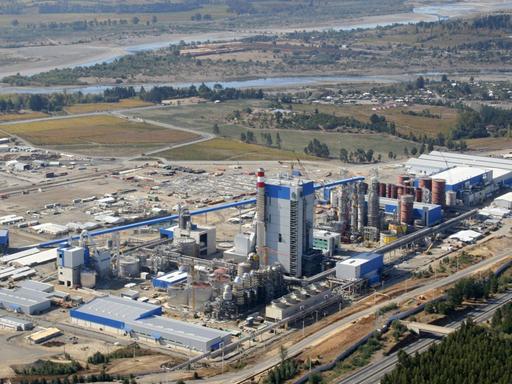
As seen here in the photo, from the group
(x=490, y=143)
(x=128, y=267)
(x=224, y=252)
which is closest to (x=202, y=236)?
(x=224, y=252)

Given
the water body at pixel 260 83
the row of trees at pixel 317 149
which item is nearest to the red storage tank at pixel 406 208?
the row of trees at pixel 317 149

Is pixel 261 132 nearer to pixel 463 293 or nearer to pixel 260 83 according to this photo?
pixel 260 83

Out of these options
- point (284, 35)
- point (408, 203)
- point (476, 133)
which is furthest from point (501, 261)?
point (284, 35)

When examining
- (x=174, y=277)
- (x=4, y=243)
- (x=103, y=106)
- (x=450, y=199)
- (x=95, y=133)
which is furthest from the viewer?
(x=103, y=106)

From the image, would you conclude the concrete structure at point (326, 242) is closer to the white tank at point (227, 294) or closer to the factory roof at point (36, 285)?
the white tank at point (227, 294)

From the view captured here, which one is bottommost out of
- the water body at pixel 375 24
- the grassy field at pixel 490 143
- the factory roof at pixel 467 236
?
the grassy field at pixel 490 143
